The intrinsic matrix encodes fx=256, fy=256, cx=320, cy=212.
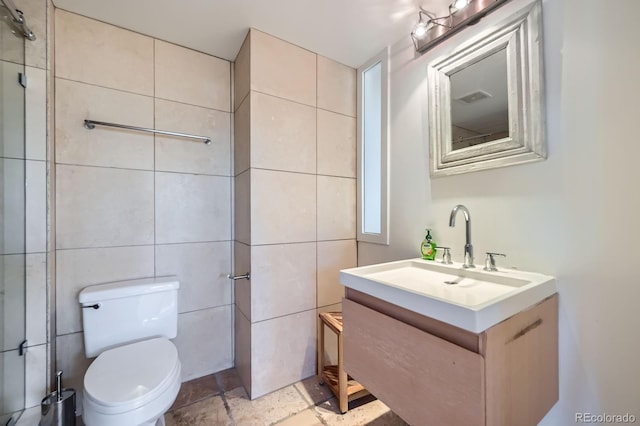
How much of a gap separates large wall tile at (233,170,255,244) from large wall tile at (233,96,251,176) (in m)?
0.07

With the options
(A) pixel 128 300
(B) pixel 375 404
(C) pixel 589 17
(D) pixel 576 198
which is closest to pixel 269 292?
(A) pixel 128 300

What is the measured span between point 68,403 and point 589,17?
Answer: 274 centimetres

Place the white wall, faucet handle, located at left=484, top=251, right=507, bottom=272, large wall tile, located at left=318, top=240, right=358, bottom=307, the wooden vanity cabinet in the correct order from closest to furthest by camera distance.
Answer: the wooden vanity cabinet < the white wall < faucet handle, located at left=484, top=251, right=507, bottom=272 < large wall tile, located at left=318, top=240, right=358, bottom=307

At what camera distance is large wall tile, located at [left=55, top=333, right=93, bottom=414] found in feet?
4.60

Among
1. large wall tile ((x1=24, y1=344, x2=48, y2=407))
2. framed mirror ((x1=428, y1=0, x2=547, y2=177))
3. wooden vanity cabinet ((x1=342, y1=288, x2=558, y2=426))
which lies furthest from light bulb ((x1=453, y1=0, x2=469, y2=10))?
large wall tile ((x1=24, y1=344, x2=48, y2=407))

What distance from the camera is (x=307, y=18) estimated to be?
1.47 m

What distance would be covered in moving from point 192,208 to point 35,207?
0.72m

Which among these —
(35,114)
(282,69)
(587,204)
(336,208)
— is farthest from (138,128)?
(587,204)

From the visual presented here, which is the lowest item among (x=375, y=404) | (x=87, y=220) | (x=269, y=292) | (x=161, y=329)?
(x=375, y=404)

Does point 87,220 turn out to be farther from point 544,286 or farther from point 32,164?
point 544,286

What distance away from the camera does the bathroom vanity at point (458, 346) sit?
28.0 inches

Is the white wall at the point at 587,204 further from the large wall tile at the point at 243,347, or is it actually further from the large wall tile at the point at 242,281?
the large wall tile at the point at 243,347

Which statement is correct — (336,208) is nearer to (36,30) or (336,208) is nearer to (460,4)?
(460,4)

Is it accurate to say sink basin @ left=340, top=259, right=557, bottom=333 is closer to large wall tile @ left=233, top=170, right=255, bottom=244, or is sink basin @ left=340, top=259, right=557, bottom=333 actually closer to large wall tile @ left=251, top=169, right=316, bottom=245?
large wall tile @ left=251, top=169, right=316, bottom=245
